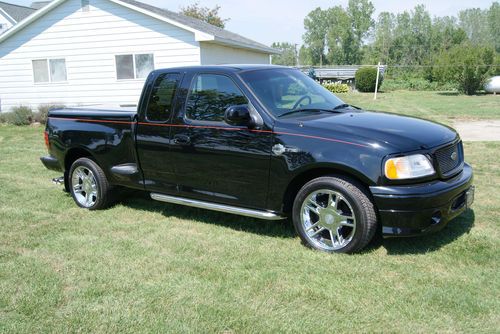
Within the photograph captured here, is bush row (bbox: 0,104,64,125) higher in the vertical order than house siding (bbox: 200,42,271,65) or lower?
lower

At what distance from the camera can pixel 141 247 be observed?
5.06 m

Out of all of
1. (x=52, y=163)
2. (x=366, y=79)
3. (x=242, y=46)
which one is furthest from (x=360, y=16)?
(x=52, y=163)

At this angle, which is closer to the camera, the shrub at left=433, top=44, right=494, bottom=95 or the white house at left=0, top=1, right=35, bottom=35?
the shrub at left=433, top=44, right=494, bottom=95

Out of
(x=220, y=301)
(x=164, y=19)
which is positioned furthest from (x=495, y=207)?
(x=164, y=19)

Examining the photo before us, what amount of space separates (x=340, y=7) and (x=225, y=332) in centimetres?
9989

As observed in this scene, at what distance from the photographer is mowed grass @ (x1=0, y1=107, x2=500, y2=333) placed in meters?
3.50

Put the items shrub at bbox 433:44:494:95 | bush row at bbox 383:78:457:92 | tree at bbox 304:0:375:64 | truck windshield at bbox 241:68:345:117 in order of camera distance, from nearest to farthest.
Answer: truck windshield at bbox 241:68:345:117
shrub at bbox 433:44:494:95
bush row at bbox 383:78:457:92
tree at bbox 304:0:375:64

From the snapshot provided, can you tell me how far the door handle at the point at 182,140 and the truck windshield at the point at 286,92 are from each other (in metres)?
0.92

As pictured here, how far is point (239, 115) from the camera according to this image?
475 centimetres

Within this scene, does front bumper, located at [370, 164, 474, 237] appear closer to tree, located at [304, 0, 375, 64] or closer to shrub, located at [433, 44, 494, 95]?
shrub, located at [433, 44, 494, 95]

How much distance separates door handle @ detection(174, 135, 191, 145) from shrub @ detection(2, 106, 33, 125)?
14.2 metres

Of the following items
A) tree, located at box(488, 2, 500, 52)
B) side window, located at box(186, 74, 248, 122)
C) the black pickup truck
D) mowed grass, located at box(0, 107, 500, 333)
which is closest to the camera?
mowed grass, located at box(0, 107, 500, 333)

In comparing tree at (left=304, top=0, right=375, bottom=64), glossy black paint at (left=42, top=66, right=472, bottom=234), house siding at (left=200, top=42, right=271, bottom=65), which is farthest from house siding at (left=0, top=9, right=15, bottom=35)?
tree at (left=304, top=0, right=375, bottom=64)

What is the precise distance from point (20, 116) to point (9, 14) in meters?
20.0
